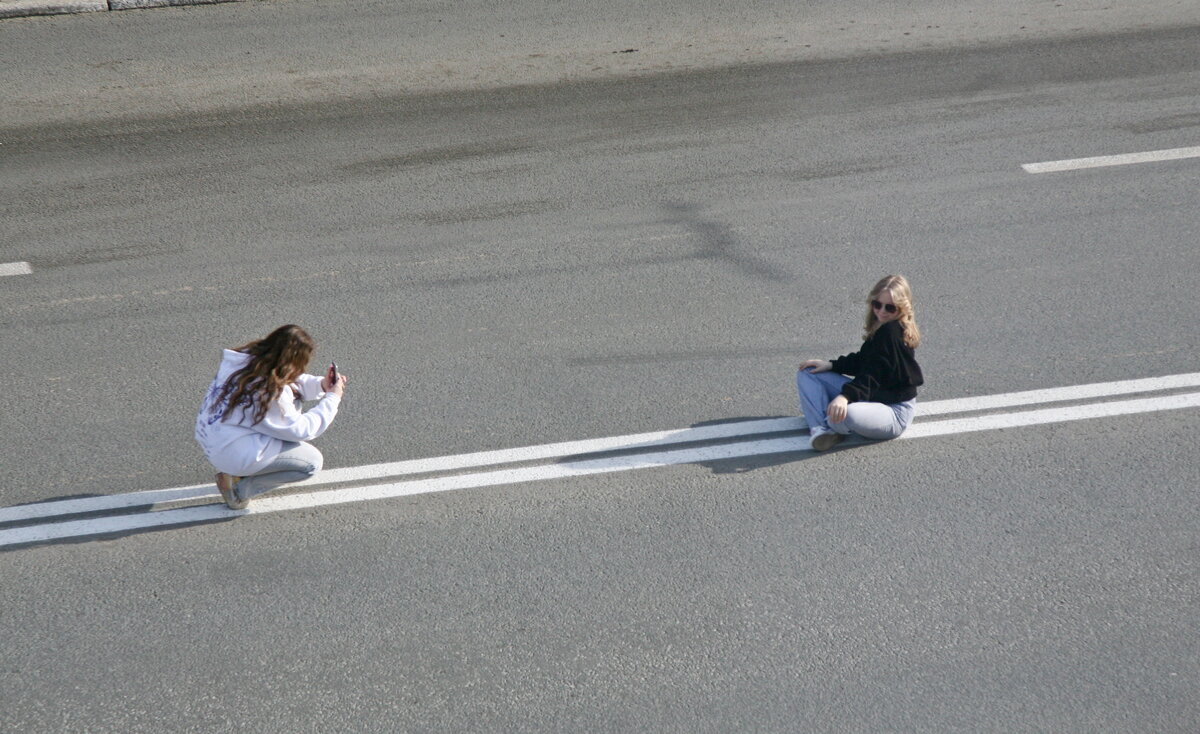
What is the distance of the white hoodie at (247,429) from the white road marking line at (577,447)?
0.42m

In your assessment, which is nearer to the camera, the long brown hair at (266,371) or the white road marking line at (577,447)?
the long brown hair at (266,371)

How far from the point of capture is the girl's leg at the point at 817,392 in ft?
20.3

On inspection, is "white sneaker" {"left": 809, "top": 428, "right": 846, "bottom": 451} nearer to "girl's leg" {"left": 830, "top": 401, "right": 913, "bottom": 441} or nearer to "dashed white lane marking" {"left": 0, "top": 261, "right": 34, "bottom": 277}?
"girl's leg" {"left": 830, "top": 401, "right": 913, "bottom": 441}

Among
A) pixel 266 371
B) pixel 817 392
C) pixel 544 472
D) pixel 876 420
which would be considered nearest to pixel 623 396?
pixel 544 472

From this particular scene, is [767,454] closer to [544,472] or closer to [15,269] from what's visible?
[544,472]

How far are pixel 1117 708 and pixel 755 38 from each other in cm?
923

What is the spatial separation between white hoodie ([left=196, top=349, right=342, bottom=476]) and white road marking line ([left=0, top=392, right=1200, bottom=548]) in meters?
0.33

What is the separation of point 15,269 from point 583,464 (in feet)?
15.7

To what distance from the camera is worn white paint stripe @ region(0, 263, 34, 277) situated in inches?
322

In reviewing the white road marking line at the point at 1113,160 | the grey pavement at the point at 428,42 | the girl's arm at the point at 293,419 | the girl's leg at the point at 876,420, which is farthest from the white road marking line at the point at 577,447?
the grey pavement at the point at 428,42

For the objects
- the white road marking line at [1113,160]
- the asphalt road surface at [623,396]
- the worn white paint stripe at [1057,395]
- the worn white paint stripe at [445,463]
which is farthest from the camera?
Answer: the white road marking line at [1113,160]

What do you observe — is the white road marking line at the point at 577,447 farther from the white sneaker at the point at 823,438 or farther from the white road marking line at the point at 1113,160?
the white road marking line at the point at 1113,160

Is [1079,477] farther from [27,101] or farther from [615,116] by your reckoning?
[27,101]

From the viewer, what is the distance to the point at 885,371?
6.09 metres
